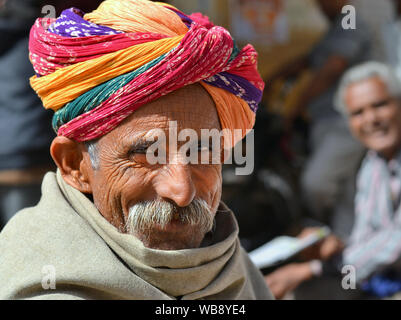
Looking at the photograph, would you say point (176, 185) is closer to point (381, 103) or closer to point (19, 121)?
point (19, 121)

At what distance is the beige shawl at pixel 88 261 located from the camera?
2184 millimetres

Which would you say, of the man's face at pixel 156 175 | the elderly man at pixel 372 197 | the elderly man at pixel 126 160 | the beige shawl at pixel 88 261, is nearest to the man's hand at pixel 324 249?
the elderly man at pixel 372 197

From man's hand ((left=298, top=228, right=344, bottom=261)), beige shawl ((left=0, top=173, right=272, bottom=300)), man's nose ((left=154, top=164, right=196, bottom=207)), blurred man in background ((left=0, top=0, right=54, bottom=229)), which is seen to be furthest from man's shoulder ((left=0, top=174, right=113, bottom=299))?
man's hand ((left=298, top=228, right=344, bottom=261))

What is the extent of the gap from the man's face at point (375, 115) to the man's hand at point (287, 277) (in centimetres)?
139

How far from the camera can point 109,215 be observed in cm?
238

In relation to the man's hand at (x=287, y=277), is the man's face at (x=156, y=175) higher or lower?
higher

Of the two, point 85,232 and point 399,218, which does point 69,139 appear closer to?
point 85,232

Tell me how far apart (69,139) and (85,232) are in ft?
1.16

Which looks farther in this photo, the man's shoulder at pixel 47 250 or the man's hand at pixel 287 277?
the man's hand at pixel 287 277

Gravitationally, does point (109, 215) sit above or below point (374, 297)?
above

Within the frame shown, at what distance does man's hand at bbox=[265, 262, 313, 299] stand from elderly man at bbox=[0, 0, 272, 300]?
309 cm

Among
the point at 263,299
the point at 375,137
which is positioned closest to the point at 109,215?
the point at 263,299

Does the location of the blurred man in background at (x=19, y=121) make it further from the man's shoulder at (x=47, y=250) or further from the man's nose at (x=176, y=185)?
the man's nose at (x=176, y=185)

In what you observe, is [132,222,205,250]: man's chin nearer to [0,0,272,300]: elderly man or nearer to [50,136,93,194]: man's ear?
[0,0,272,300]: elderly man
